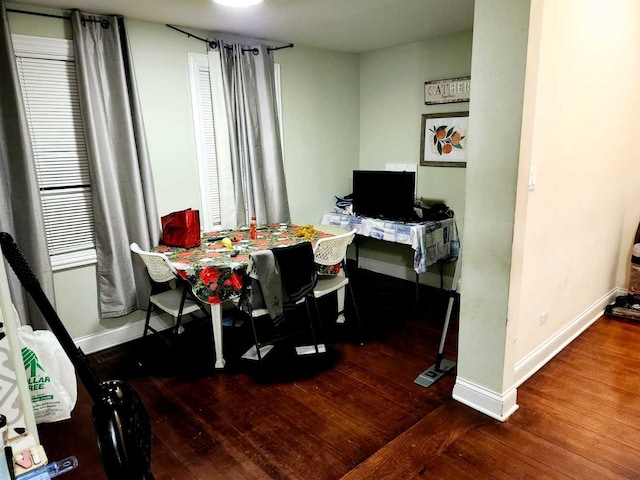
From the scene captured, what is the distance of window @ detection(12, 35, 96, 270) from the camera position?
2.71m

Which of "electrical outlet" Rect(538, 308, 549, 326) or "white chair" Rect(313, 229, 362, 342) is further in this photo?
"white chair" Rect(313, 229, 362, 342)

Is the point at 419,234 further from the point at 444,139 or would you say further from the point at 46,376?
the point at 46,376

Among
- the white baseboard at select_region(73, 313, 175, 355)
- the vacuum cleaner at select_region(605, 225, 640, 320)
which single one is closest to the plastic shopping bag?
the white baseboard at select_region(73, 313, 175, 355)

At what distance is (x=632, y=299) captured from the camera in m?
3.45

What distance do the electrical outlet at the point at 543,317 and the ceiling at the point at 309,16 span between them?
81.4 inches

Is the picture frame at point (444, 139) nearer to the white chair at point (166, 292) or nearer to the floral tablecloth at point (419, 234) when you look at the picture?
the floral tablecloth at point (419, 234)

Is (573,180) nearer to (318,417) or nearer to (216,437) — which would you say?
(318,417)

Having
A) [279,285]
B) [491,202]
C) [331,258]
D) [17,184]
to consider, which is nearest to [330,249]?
[331,258]

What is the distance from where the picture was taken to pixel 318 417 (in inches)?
90.4

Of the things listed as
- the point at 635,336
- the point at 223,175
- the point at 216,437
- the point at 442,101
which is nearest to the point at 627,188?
the point at 635,336

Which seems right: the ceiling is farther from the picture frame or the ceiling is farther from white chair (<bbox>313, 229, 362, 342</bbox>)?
white chair (<bbox>313, 229, 362, 342</bbox>)

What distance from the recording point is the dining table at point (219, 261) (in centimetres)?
256

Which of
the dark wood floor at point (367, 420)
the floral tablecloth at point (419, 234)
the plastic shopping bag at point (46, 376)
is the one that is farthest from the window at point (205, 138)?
the plastic shopping bag at point (46, 376)

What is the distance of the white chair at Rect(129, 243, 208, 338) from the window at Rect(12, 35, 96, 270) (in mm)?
410
